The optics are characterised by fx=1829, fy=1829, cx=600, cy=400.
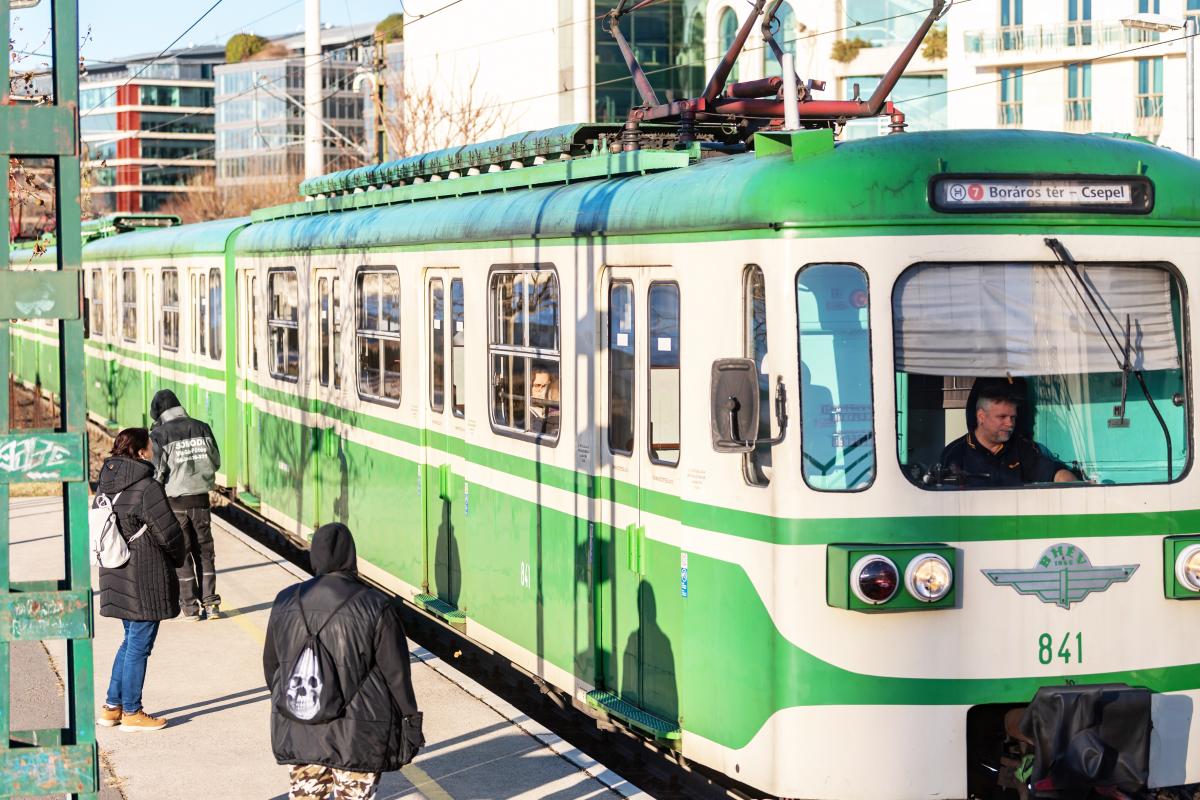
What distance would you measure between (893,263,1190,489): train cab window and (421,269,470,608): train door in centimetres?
425

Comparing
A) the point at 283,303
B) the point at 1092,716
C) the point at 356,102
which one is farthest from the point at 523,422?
the point at 356,102

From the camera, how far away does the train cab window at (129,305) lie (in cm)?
2449

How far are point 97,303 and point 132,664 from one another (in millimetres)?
19357

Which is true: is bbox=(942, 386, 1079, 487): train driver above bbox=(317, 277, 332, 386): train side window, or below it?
below

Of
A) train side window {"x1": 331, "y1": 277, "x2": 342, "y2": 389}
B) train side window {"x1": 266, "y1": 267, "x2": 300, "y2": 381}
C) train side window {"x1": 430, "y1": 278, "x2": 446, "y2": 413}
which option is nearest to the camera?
Result: train side window {"x1": 430, "y1": 278, "x2": 446, "y2": 413}

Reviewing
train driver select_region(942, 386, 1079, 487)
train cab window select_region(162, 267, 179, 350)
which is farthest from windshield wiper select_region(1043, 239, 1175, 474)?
train cab window select_region(162, 267, 179, 350)

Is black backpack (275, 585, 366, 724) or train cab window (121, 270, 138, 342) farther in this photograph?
train cab window (121, 270, 138, 342)

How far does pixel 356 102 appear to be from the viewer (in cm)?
13675

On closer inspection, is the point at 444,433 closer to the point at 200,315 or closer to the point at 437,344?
the point at 437,344

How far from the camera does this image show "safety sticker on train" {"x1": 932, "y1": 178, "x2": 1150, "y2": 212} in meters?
7.23

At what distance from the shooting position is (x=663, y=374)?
8.30 metres

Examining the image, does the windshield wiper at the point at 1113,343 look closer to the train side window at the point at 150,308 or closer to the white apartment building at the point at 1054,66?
the train side window at the point at 150,308

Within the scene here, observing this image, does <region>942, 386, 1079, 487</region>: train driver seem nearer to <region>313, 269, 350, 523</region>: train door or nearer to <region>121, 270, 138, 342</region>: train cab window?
<region>313, 269, 350, 523</region>: train door

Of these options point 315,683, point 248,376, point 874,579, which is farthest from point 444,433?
point 248,376
